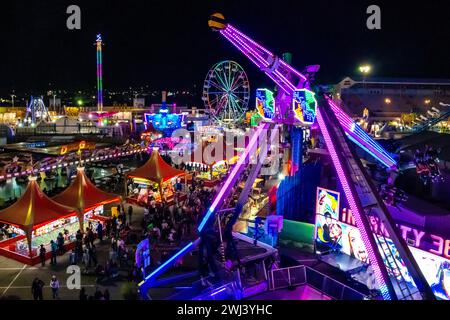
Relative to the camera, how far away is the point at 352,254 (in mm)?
14797

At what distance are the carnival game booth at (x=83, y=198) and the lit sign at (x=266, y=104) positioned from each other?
30.2 feet

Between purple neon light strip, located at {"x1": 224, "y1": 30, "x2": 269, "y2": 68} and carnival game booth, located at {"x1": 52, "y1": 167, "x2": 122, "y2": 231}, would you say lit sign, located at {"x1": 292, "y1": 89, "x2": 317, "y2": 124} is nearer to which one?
purple neon light strip, located at {"x1": 224, "y1": 30, "x2": 269, "y2": 68}

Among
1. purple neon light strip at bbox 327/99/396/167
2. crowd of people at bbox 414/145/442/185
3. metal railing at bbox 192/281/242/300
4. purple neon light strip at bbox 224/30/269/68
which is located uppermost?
purple neon light strip at bbox 224/30/269/68

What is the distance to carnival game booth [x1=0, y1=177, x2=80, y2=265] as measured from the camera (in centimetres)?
1504

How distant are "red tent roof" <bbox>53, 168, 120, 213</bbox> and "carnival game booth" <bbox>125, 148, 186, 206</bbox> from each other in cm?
353

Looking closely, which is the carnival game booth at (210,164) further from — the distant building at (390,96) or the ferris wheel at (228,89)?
the distant building at (390,96)

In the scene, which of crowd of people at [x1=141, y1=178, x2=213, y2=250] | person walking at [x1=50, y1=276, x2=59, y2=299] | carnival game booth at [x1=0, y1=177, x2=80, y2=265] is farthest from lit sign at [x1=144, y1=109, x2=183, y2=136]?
person walking at [x1=50, y1=276, x2=59, y2=299]

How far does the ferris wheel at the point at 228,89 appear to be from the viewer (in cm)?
3319

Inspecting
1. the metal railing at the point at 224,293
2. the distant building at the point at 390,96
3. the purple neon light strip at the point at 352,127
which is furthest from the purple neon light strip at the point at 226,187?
the distant building at the point at 390,96

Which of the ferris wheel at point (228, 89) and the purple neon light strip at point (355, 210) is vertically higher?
the ferris wheel at point (228, 89)

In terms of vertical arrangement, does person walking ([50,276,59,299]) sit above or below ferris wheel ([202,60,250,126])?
below

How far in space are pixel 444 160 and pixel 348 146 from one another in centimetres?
777
